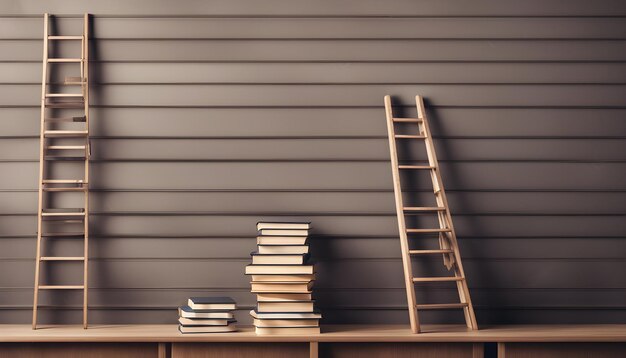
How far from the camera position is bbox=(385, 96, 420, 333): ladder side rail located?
354 centimetres

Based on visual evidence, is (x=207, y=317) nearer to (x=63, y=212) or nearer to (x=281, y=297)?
(x=281, y=297)

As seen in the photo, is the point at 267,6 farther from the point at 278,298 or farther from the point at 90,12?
the point at 278,298

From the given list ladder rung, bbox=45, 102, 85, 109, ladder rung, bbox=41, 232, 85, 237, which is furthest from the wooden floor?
ladder rung, bbox=45, 102, 85, 109

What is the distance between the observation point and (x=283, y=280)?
139 inches

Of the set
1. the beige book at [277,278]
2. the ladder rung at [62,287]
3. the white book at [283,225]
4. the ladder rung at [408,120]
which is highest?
the ladder rung at [408,120]

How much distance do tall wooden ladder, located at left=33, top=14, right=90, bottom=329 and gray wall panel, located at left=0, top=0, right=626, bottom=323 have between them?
2.6 inches

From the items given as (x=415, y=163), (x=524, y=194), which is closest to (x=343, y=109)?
(x=415, y=163)

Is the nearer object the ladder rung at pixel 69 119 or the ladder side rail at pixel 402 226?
the ladder side rail at pixel 402 226

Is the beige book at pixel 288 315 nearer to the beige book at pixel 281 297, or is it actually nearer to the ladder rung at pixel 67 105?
the beige book at pixel 281 297

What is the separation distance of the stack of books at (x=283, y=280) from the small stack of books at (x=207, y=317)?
0.14 meters

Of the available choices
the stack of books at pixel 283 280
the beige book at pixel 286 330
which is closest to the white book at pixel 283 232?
the stack of books at pixel 283 280

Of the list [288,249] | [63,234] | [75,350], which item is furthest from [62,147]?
[288,249]

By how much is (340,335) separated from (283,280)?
1.30 ft

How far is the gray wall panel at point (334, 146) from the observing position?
3852 mm
